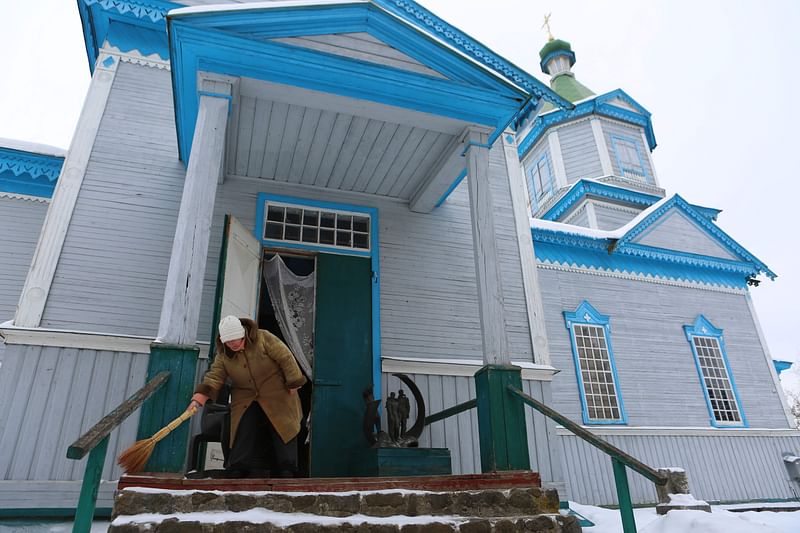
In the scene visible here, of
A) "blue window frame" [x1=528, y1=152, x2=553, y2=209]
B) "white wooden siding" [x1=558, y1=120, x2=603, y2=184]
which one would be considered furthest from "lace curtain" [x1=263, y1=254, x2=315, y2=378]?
"blue window frame" [x1=528, y1=152, x2=553, y2=209]

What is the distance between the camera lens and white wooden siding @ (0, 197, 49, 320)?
705 cm

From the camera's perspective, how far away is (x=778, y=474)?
35.5 ft

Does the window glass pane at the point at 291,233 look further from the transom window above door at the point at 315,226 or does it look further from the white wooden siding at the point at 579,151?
the white wooden siding at the point at 579,151

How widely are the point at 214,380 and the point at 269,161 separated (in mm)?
3448

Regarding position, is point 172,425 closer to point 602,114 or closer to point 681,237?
point 681,237

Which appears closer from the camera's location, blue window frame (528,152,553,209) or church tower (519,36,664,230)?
church tower (519,36,664,230)

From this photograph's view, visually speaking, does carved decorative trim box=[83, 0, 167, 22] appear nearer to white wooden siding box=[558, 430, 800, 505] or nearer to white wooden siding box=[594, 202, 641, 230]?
white wooden siding box=[558, 430, 800, 505]

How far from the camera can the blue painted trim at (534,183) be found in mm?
16484

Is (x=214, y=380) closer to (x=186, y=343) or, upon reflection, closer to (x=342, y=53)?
(x=186, y=343)

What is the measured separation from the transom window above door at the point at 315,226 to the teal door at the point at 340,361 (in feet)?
1.07

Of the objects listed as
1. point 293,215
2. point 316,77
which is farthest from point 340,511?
point 293,215

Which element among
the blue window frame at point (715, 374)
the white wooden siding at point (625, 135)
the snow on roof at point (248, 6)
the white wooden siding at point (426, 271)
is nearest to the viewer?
the snow on roof at point (248, 6)

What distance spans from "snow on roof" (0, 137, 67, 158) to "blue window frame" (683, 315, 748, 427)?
1226 centimetres

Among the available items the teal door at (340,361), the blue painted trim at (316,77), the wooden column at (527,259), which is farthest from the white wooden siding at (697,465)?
the blue painted trim at (316,77)
